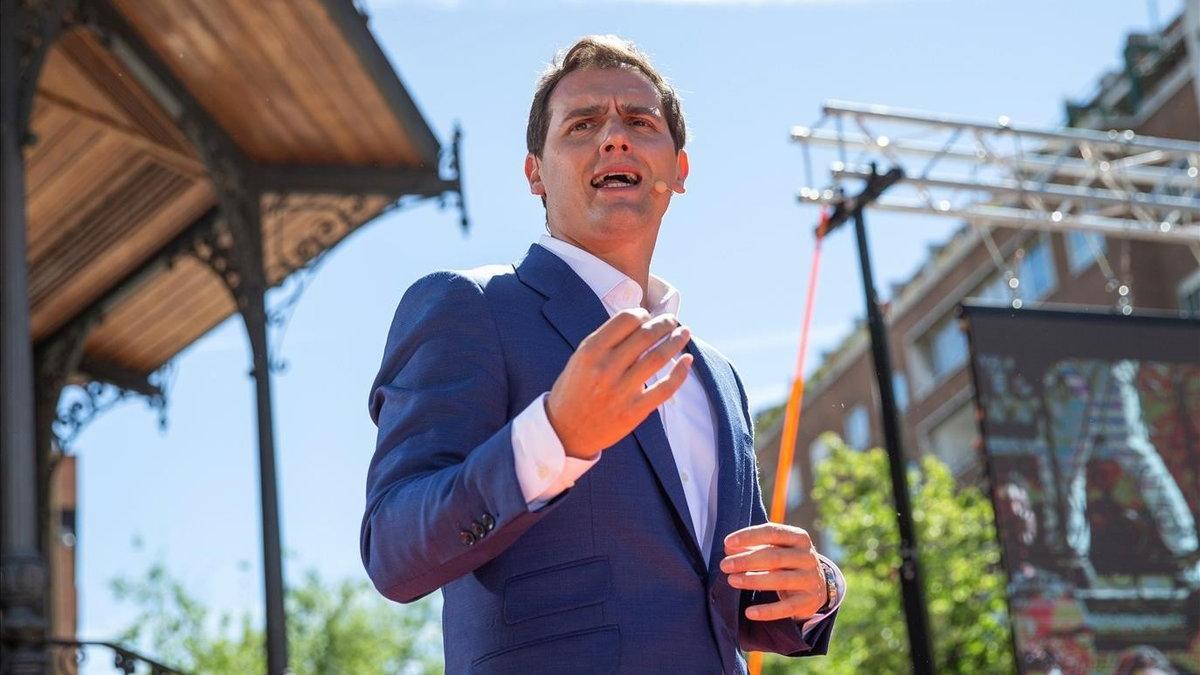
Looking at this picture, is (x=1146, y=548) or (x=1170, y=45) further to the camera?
(x=1170, y=45)

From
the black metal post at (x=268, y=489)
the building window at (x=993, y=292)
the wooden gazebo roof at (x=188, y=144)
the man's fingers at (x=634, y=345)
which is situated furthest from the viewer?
the building window at (x=993, y=292)

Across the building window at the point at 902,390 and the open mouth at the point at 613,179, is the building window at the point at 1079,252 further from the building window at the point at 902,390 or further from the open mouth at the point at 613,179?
the open mouth at the point at 613,179

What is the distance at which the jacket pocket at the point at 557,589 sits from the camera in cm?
208

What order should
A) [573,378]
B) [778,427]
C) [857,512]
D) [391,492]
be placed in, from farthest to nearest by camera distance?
[778,427], [857,512], [391,492], [573,378]

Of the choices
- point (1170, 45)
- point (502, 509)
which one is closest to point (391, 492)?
point (502, 509)

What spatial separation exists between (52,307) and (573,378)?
1198cm

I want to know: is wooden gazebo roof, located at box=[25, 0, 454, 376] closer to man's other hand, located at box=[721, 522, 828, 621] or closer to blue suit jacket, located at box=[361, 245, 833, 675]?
blue suit jacket, located at box=[361, 245, 833, 675]

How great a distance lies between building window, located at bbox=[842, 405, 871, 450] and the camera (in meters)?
44.8

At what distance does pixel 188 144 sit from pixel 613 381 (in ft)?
31.5

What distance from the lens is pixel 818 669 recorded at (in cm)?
2700

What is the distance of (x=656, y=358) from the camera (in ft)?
5.99

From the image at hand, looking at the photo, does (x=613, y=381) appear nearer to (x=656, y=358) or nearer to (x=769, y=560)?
(x=656, y=358)

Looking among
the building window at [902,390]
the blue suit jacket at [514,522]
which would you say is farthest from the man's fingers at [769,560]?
the building window at [902,390]

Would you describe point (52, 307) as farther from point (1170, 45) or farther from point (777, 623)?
point (1170, 45)
